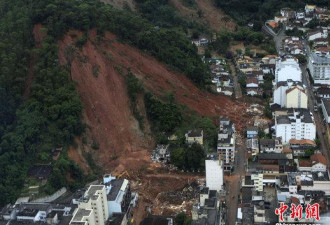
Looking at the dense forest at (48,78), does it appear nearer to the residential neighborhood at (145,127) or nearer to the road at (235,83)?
the residential neighborhood at (145,127)

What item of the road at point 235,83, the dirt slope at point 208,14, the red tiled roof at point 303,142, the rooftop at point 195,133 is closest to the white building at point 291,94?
the road at point 235,83

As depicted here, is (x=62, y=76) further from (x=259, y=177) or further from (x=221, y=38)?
(x=221, y=38)

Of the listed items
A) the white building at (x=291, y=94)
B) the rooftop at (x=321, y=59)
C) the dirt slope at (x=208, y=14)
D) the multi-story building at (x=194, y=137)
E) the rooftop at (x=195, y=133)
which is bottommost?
the multi-story building at (x=194, y=137)

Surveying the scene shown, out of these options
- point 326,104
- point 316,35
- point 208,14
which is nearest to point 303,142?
point 326,104

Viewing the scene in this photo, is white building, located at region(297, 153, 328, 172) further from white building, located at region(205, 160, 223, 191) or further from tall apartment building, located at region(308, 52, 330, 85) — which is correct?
tall apartment building, located at region(308, 52, 330, 85)

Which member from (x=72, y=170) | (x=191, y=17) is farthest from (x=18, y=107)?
(x=191, y=17)

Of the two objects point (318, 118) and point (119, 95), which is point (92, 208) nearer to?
point (119, 95)

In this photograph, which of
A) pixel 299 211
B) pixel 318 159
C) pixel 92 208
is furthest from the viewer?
pixel 318 159
